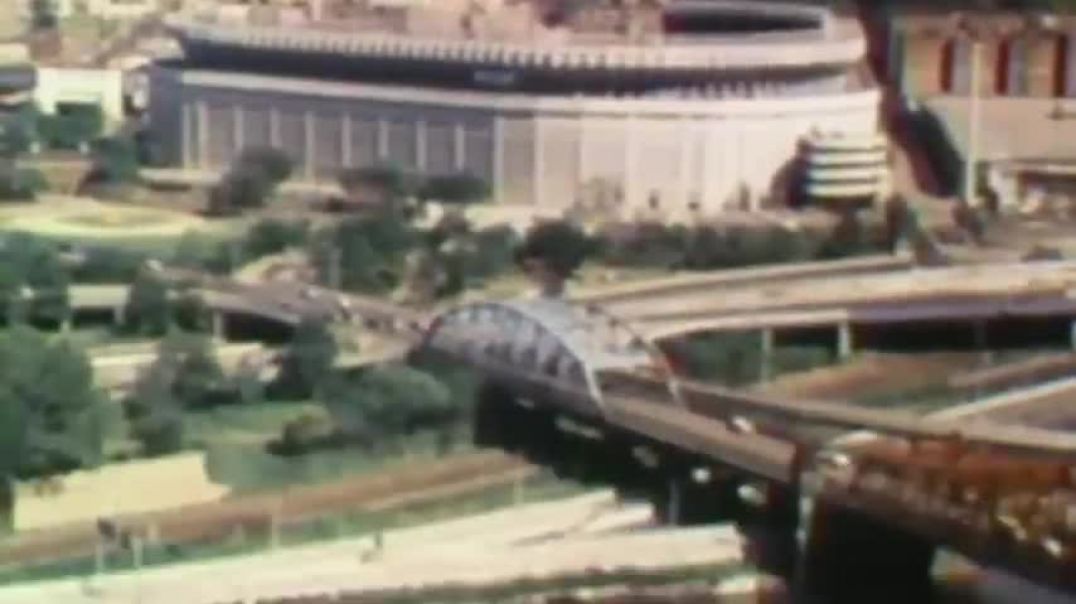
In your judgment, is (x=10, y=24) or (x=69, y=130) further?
(x=10, y=24)

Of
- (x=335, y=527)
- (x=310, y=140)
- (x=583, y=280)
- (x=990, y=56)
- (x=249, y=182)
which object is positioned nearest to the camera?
(x=335, y=527)

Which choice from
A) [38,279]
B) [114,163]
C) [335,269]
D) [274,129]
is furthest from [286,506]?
[274,129]

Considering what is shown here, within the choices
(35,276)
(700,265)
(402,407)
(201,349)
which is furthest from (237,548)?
(700,265)

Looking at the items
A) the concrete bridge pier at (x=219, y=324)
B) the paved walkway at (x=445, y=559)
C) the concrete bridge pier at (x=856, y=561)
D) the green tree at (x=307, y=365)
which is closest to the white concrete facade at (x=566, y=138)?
the concrete bridge pier at (x=219, y=324)

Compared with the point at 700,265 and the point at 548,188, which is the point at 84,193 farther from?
the point at 700,265

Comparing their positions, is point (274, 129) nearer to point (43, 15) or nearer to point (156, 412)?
Answer: point (43, 15)

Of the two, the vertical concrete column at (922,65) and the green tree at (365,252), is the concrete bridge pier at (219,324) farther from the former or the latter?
the vertical concrete column at (922,65)

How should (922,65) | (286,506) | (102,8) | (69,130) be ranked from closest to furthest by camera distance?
(286,506)
(69,130)
(922,65)
(102,8)
